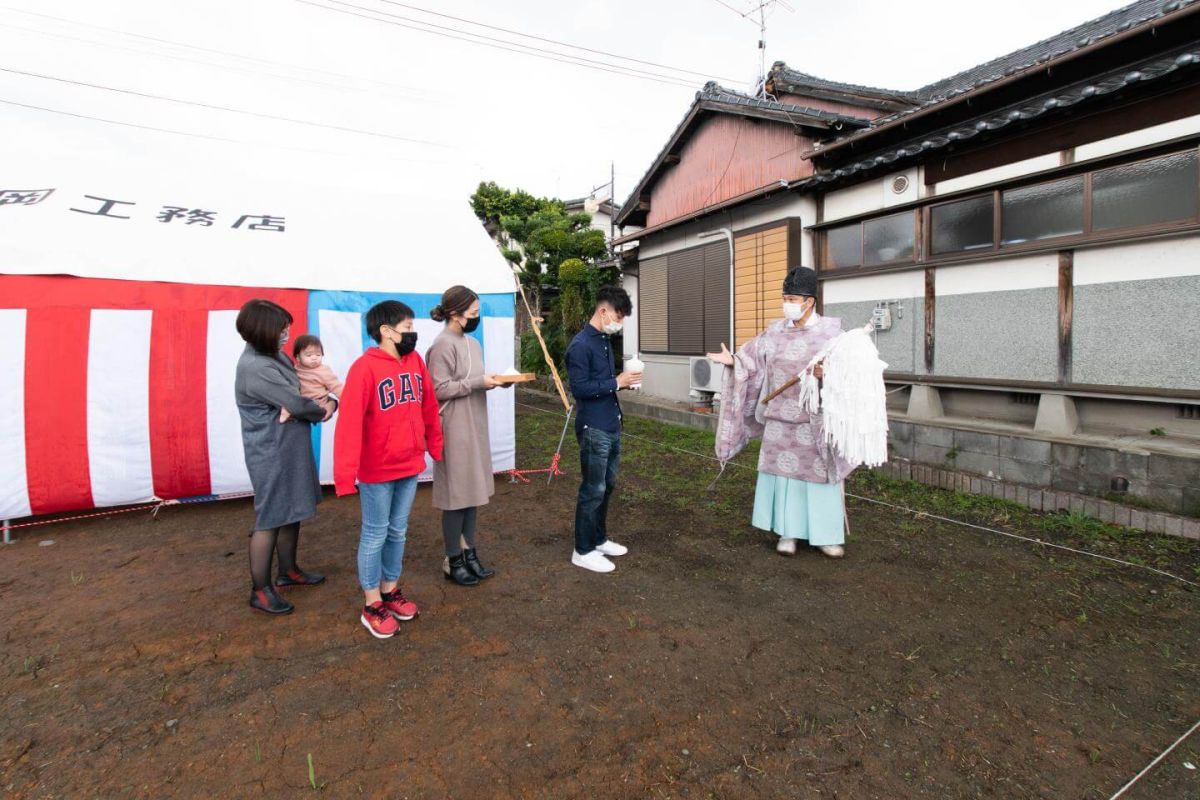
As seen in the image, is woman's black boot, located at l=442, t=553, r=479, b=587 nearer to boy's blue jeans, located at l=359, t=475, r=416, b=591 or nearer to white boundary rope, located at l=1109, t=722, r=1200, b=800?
boy's blue jeans, located at l=359, t=475, r=416, b=591

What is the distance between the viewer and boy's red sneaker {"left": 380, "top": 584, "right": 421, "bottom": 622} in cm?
318

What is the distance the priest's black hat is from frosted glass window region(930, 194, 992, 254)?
340cm

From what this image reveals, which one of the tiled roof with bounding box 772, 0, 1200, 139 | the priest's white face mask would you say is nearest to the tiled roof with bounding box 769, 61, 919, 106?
the tiled roof with bounding box 772, 0, 1200, 139

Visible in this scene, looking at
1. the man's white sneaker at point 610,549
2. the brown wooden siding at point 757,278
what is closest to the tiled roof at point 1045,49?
the brown wooden siding at point 757,278

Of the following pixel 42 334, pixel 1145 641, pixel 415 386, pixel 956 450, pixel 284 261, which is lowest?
pixel 1145 641

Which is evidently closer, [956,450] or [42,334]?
[42,334]

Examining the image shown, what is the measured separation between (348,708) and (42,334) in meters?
4.49

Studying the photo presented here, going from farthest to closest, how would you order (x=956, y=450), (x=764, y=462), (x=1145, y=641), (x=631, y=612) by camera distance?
(x=956, y=450)
(x=764, y=462)
(x=631, y=612)
(x=1145, y=641)

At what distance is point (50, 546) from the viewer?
4484 millimetres

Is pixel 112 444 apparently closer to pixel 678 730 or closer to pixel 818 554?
pixel 678 730

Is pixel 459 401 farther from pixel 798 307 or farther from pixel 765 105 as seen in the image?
pixel 765 105

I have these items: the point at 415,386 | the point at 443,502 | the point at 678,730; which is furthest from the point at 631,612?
the point at 415,386

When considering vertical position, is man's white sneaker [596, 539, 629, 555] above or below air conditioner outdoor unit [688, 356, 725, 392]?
below

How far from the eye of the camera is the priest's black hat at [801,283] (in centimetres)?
397
